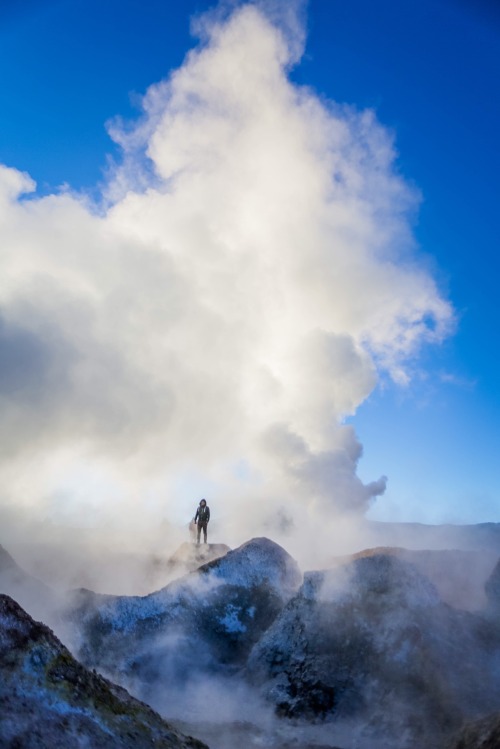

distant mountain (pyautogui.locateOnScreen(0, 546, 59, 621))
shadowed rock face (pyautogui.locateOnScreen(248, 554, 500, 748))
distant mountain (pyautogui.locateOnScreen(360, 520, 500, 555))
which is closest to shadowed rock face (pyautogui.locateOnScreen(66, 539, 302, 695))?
distant mountain (pyautogui.locateOnScreen(0, 546, 59, 621))

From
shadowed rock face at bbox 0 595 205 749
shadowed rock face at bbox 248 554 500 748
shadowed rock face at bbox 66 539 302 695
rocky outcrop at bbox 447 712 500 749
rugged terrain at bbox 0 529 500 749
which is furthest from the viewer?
shadowed rock face at bbox 66 539 302 695

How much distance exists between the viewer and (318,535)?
6531cm

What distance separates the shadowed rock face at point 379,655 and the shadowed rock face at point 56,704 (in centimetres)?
1019

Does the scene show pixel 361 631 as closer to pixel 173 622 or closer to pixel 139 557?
pixel 173 622

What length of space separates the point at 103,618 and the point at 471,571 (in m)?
22.6

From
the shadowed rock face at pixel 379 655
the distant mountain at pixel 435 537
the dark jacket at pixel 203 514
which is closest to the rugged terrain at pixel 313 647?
the shadowed rock face at pixel 379 655

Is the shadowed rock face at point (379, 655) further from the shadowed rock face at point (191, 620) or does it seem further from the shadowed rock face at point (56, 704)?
the shadowed rock face at point (56, 704)

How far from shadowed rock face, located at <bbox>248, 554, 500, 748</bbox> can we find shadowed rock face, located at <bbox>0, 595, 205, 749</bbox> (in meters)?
10.2

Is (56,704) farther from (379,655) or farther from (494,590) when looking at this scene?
(494,590)

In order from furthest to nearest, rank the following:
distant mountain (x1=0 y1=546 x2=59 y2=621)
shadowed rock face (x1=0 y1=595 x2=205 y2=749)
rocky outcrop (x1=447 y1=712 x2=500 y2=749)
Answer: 1. distant mountain (x1=0 y1=546 x2=59 y2=621)
2. rocky outcrop (x1=447 y1=712 x2=500 y2=749)
3. shadowed rock face (x1=0 y1=595 x2=205 y2=749)

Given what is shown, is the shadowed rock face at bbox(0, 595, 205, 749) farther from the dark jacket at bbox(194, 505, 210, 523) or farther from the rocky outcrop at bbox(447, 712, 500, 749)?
the dark jacket at bbox(194, 505, 210, 523)

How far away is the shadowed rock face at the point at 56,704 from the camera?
12.4m

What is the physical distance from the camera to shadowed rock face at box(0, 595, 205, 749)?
12391 millimetres

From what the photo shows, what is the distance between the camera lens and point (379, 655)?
77.0 feet
